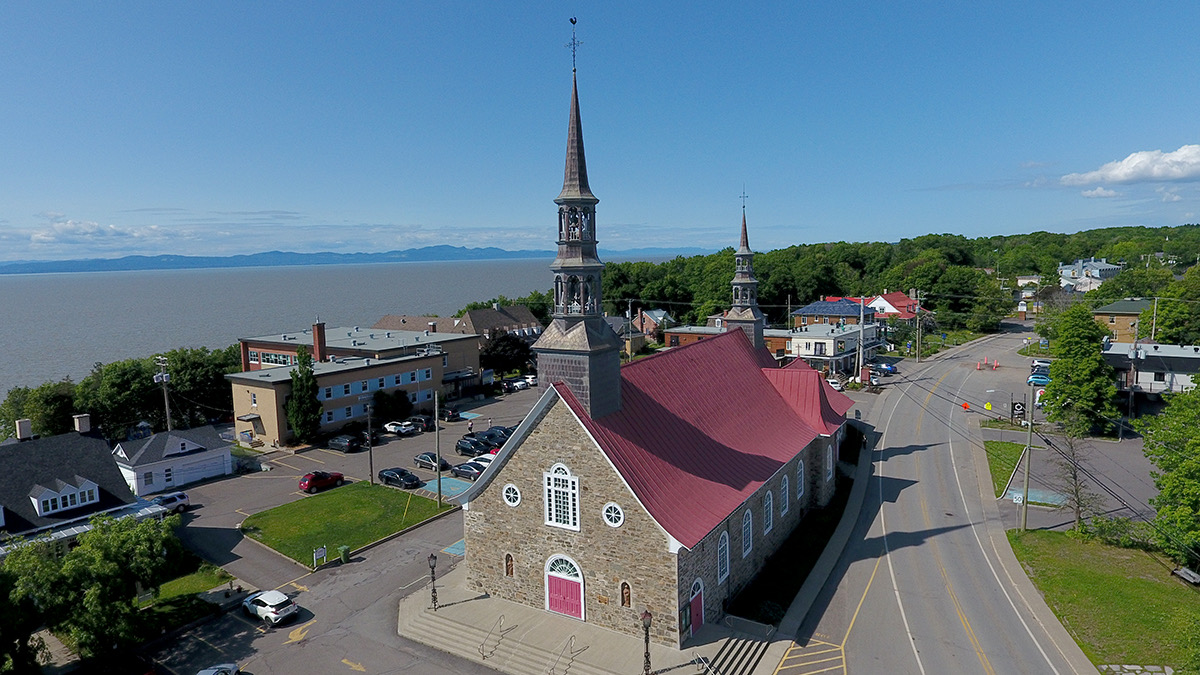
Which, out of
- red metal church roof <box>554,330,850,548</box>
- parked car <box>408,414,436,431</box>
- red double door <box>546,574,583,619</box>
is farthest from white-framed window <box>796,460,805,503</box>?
parked car <box>408,414,436,431</box>

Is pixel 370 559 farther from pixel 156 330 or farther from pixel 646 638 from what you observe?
pixel 156 330

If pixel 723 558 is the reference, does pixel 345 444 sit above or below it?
below

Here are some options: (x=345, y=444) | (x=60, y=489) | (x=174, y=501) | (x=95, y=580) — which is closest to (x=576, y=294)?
(x=95, y=580)

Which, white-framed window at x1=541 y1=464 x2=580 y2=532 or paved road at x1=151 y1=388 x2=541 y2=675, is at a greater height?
white-framed window at x1=541 y1=464 x2=580 y2=532

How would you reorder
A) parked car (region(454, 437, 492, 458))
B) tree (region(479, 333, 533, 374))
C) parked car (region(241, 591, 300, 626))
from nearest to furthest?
parked car (region(241, 591, 300, 626)) < parked car (region(454, 437, 492, 458)) < tree (region(479, 333, 533, 374))

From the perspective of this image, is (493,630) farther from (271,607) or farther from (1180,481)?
(1180,481)

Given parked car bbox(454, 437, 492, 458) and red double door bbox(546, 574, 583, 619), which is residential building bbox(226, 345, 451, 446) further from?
red double door bbox(546, 574, 583, 619)
